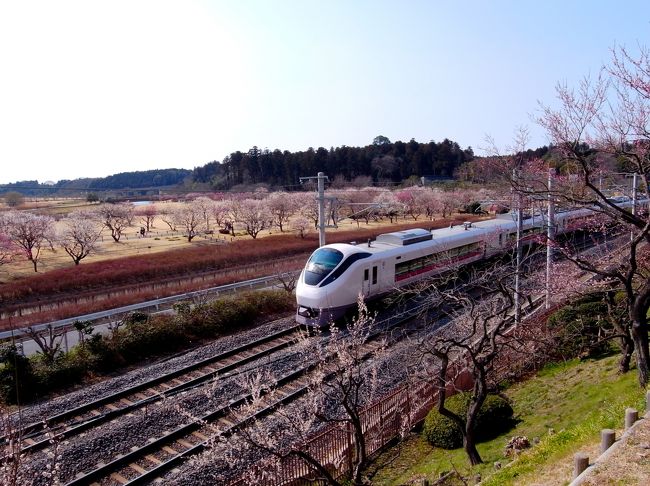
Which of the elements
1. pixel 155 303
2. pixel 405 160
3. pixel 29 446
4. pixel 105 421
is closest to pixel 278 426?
pixel 105 421

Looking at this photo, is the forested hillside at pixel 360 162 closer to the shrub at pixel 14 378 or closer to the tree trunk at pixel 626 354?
the shrub at pixel 14 378

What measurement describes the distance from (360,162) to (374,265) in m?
63.4

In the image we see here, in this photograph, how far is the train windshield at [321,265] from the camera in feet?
52.0

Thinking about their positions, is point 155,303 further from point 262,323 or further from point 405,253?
point 405,253

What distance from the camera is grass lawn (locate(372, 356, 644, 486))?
635 cm

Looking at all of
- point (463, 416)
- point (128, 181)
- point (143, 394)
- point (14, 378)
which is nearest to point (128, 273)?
point (14, 378)

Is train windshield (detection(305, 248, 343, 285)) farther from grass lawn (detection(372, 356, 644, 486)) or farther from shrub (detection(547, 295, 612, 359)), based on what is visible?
shrub (detection(547, 295, 612, 359))

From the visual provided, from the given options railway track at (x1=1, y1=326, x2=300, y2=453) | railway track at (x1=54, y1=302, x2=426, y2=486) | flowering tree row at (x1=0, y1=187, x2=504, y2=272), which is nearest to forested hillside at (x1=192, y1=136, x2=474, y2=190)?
flowering tree row at (x1=0, y1=187, x2=504, y2=272)

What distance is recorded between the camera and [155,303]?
19.5 m

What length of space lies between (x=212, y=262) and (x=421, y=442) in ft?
77.1

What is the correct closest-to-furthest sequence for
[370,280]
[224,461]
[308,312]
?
[224,461] → [308,312] → [370,280]

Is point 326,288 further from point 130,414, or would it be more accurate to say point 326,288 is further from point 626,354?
point 626,354

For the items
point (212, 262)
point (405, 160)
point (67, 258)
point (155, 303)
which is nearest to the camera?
point (155, 303)

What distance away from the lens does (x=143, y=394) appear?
1208 cm
